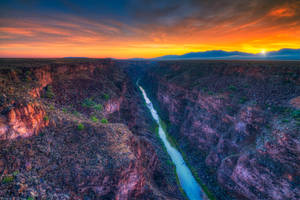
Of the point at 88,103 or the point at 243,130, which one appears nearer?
the point at 243,130

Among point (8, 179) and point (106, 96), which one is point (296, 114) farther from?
point (106, 96)

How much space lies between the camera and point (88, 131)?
19016mm

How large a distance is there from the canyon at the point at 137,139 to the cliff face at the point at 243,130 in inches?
4.8

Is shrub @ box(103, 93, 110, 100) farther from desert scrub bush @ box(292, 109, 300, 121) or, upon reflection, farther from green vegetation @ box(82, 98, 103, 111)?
desert scrub bush @ box(292, 109, 300, 121)

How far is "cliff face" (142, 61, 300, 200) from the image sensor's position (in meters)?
18.6

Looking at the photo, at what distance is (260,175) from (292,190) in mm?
3153

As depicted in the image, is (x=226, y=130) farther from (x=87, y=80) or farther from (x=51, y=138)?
(x=87, y=80)

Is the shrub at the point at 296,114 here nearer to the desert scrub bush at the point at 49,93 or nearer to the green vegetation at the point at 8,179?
the green vegetation at the point at 8,179

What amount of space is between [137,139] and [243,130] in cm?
1899

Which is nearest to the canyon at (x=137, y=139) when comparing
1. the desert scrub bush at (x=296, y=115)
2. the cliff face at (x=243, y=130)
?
the cliff face at (x=243, y=130)

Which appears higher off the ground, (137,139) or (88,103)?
(88,103)

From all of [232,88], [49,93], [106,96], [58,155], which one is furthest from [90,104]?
[232,88]

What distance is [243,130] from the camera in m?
25.8

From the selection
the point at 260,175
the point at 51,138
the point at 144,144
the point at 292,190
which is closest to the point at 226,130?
the point at 260,175
